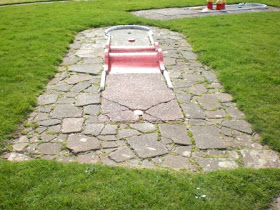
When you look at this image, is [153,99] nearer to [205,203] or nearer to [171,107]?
[171,107]

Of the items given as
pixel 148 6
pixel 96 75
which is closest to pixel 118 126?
pixel 96 75

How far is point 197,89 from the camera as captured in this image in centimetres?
605

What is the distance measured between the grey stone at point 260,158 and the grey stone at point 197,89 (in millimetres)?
1949

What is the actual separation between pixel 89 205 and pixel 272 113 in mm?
3409

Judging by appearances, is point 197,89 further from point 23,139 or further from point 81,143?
point 23,139

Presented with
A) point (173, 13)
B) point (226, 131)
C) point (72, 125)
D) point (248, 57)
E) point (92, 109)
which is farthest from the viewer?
point (173, 13)

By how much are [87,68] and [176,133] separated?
3321 millimetres

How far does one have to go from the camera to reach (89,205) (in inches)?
127

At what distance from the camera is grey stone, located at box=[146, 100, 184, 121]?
4.99 m

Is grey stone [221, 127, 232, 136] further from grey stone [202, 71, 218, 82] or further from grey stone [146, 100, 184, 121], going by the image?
grey stone [202, 71, 218, 82]

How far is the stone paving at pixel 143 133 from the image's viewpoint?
4039 mm

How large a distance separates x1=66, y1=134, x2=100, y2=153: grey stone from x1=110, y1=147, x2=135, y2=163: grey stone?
1.02 ft

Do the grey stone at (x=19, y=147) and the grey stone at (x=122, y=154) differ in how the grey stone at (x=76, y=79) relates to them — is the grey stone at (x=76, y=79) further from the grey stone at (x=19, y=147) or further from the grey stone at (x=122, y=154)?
the grey stone at (x=122, y=154)

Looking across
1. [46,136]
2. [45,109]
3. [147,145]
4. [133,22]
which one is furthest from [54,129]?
[133,22]
